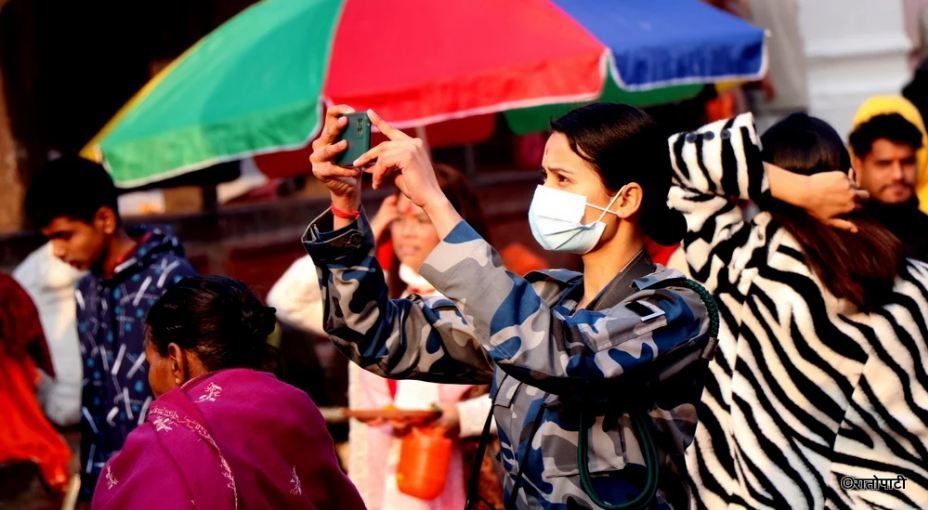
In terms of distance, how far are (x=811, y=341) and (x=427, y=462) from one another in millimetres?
1476

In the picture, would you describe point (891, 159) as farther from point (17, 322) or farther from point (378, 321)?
point (17, 322)

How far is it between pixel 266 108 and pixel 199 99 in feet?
1.33

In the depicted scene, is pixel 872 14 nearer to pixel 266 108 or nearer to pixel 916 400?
pixel 266 108

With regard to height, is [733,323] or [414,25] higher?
[414,25]

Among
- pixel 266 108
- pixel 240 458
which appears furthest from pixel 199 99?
pixel 240 458

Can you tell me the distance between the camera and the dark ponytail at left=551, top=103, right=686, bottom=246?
112 inches

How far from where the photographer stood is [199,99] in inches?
228

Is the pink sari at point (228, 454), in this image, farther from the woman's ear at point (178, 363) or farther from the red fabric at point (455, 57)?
the red fabric at point (455, 57)

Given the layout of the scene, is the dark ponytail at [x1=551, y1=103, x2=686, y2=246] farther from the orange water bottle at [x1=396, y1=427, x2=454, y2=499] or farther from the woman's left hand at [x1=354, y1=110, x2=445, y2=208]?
the orange water bottle at [x1=396, y1=427, x2=454, y2=499]

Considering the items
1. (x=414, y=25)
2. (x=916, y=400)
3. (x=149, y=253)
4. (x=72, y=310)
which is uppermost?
(x=414, y=25)

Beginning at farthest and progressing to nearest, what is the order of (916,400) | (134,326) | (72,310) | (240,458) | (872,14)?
(872,14) < (72,310) < (134,326) < (916,400) < (240,458)

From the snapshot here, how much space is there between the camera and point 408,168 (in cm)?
263

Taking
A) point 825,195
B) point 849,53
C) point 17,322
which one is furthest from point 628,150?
point 849,53

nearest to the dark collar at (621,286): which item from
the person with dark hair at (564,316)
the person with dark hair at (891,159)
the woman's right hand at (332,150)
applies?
the person with dark hair at (564,316)
